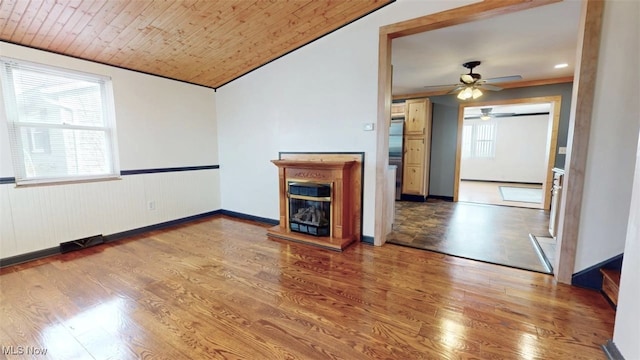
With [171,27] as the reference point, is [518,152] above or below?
below

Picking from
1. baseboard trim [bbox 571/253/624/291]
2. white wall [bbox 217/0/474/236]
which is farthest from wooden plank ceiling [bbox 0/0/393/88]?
baseboard trim [bbox 571/253/624/291]

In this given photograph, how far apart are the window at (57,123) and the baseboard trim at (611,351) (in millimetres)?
4922

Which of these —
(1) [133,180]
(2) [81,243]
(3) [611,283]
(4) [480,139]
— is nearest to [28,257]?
(2) [81,243]

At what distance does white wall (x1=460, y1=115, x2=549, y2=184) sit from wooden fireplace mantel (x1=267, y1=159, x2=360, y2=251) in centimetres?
707

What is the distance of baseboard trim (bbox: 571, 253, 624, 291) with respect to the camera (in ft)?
7.02

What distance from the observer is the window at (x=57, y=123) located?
278cm

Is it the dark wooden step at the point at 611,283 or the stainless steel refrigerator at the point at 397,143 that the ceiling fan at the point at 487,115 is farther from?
the dark wooden step at the point at 611,283

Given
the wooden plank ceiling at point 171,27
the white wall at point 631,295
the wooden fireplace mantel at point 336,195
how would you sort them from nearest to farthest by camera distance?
the white wall at point 631,295, the wooden plank ceiling at point 171,27, the wooden fireplace mantel at point 336,195

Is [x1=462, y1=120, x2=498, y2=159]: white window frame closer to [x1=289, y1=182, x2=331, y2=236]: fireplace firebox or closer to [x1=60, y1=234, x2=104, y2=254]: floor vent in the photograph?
[x1=289, y1=182, x2=331, y2=236]: fireplace firebox

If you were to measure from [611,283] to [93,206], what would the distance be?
522cm

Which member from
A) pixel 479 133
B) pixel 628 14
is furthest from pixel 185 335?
pixel 479 133

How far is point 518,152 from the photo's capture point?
934cm

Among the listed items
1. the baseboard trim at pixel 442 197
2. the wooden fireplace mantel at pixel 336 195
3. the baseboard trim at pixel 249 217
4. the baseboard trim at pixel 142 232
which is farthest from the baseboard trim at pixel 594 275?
the baseboard trim at pixel 442 197

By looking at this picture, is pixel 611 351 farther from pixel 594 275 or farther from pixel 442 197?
pixel 442 197
